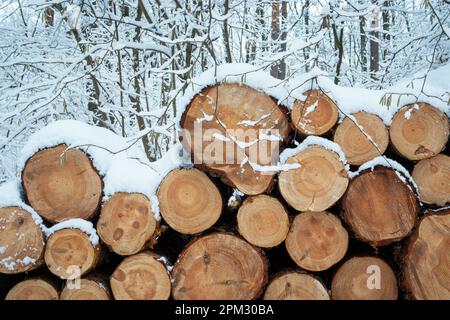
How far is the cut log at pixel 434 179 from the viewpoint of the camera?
1.94 meters

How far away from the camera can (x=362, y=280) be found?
193 centimetres

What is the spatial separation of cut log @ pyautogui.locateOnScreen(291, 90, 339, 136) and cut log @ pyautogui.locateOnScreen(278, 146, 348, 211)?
0.12 meters

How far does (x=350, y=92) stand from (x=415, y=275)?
1.01 meters

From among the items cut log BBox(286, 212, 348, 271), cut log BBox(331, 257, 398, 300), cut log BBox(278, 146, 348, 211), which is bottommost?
cut log BBox(331, 257, 398, 300)

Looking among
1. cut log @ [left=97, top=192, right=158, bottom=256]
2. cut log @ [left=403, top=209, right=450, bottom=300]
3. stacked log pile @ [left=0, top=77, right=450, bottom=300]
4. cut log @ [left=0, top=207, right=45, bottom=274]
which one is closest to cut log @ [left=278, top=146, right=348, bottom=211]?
stacked log pile @ [left=0, top=77, right=450, bottom=300]

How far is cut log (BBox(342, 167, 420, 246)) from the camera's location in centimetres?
189

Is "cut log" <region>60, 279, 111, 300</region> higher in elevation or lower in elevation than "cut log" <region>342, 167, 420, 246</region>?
lower

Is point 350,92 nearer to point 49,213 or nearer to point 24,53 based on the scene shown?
point 49,213

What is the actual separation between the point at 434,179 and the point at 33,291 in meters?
2.22

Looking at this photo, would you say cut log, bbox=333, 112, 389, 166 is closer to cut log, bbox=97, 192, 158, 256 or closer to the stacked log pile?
the stacked log pile

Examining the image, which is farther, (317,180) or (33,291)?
(33,291)

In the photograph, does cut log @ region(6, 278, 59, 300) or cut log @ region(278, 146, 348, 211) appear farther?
cut log @ region(6, 278, 59, 300)

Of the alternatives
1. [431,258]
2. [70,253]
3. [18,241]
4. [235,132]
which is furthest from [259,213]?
[18,241]

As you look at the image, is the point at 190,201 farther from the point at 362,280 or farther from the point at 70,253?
the point at 362,280
